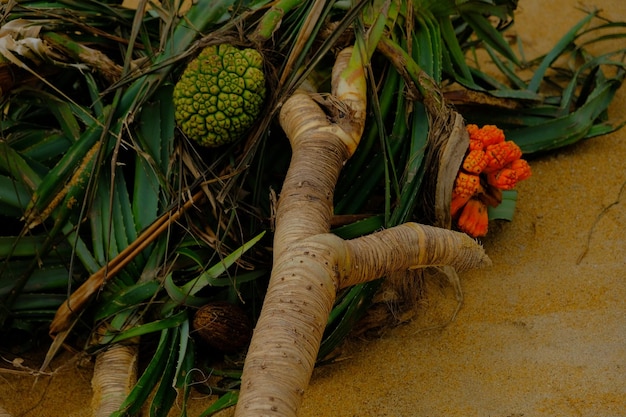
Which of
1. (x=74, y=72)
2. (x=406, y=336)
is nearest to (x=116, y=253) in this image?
(x=74, y=72)

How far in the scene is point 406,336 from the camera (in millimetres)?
1751

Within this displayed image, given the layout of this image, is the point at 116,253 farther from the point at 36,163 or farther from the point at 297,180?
the point at 297,180

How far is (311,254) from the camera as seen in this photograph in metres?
1.37

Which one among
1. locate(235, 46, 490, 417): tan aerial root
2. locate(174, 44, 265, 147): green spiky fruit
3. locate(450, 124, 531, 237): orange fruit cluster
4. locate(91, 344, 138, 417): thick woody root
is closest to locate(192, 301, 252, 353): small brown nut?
locate(91, 344, 138, 417): thick woody root

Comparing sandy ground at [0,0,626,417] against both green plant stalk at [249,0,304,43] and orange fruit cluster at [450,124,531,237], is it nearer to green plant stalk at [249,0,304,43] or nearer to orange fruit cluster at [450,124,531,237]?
orange fruit cluster at [450,124,531,237]

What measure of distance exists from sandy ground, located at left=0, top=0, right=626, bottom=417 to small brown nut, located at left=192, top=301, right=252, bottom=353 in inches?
7.1

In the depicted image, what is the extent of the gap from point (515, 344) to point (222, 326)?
2.03 feet

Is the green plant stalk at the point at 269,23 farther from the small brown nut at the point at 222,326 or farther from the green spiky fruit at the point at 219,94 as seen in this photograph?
the small brown nut at the point at 222,326

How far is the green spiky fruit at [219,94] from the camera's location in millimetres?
1756

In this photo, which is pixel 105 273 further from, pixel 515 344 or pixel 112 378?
pixel 515 344

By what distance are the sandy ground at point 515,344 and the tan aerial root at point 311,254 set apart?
203 millimetres

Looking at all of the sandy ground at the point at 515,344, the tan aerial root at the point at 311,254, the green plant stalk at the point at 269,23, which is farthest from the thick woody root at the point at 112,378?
the green plant stalk at the point at 269,23

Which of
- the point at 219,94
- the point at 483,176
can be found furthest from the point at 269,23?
the point at 483,176

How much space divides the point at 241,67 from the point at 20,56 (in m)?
0.55
